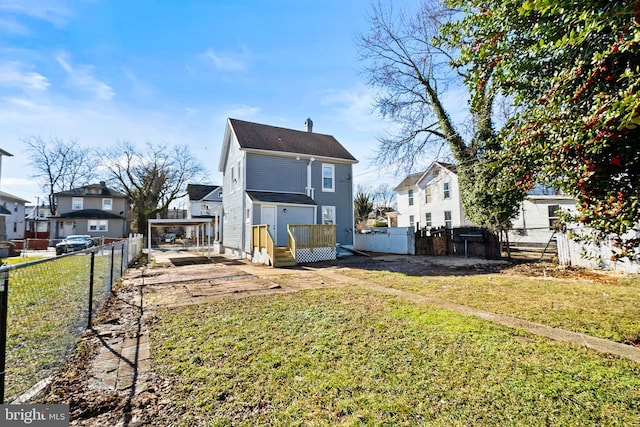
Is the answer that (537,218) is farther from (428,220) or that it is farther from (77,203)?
(77,203)

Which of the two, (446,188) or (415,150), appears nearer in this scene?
(415,150)


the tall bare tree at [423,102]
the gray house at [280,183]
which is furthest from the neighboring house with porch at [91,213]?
the tall bare tree at [423,102]

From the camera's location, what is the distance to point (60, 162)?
3547 cm

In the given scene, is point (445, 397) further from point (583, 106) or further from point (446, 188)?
point (446, 188)

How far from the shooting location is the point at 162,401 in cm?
248

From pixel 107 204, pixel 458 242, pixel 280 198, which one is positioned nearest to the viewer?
pixel 458 242

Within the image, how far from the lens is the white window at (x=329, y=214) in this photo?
1720cm

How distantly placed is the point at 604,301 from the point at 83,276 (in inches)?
389

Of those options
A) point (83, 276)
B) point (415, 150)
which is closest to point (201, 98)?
point (83, 276)

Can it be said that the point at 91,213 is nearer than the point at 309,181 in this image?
No

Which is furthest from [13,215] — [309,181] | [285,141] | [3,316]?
[3,316]

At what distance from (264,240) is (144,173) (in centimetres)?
2780

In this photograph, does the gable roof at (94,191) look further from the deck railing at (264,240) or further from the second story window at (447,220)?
the second story window at (447,220)

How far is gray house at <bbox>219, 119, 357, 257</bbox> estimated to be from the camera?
14.9m
